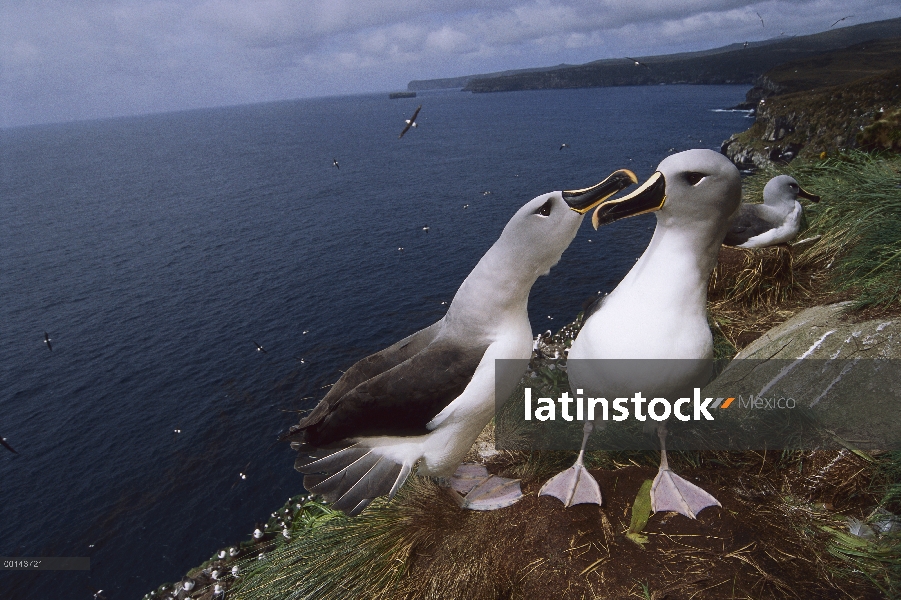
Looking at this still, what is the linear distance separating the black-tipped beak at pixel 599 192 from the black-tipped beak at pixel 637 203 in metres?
0.06

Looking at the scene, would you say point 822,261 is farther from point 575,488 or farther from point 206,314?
point 206,314

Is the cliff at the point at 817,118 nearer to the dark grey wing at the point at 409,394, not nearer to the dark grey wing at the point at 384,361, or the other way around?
the dark grey wing at the point at 384,361

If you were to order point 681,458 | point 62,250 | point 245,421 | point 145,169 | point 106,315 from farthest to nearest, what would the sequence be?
point 145,169 → point 62,250 → point 106,315 → point 245,421 → point 681,458

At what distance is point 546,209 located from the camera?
3.93 meters

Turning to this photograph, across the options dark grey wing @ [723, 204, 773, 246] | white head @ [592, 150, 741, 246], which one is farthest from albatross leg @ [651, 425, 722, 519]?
dark grey wing @ [723, 204, 773, 246]

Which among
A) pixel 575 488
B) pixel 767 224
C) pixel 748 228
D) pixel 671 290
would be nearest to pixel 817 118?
pixel 767 224

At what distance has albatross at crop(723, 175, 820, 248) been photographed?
8.93 m

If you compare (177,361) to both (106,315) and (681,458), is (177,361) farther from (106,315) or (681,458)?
(681,458)

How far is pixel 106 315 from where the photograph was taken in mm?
37750

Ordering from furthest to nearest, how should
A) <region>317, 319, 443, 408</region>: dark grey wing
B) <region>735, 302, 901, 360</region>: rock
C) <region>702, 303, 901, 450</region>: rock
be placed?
<region>735, 302, 901, 360</region>: rock → <region>702, 303, 901, 450</region>: rock → <region>317, 319, 443, 408</region>: dark grey wing

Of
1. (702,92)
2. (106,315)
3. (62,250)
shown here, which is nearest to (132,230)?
(62,250)

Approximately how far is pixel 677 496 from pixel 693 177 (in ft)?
8.42

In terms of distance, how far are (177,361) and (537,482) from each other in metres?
30.9

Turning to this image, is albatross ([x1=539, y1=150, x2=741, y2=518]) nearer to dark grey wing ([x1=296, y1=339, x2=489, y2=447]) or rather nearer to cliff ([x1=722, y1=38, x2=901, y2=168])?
dark grey wing ([x1=296, y1=339, x2=489, y2=447])
